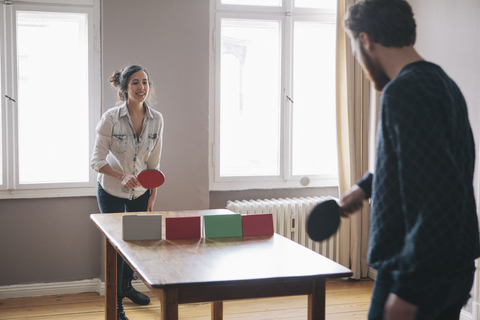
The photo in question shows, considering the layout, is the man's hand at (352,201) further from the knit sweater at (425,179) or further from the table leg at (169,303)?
the table leg at (169,303)

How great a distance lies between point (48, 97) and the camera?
3500 mm

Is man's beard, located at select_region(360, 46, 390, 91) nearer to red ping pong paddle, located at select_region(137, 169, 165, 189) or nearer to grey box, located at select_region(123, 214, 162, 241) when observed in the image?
grey box, located at select_region(123, 214, 162, 241)

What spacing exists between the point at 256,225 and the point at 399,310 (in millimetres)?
1192

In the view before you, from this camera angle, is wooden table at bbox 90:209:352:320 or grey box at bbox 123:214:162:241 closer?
wooden table at bbox 90:209:352:320

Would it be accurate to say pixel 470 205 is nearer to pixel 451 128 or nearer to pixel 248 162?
pixel 451 128

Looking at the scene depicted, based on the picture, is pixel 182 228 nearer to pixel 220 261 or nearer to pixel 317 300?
pixel 220 261

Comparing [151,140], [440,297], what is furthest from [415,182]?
[151,140]

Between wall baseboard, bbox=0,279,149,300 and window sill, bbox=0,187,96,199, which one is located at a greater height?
window sill, bbox=0,187,96,199

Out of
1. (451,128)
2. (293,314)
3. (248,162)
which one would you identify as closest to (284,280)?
(451,128)

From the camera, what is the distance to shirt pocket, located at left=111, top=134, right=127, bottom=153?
297cm

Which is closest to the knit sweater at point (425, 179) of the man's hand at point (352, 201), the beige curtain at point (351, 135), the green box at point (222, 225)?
the man's hand at point (352, 201)

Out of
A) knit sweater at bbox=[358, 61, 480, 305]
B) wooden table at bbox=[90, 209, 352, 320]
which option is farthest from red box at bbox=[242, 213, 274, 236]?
knit sweater at bbox=[358, 61, 480, 305]

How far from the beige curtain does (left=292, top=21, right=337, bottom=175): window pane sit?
0.82ft

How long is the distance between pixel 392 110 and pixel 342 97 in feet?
9.40
